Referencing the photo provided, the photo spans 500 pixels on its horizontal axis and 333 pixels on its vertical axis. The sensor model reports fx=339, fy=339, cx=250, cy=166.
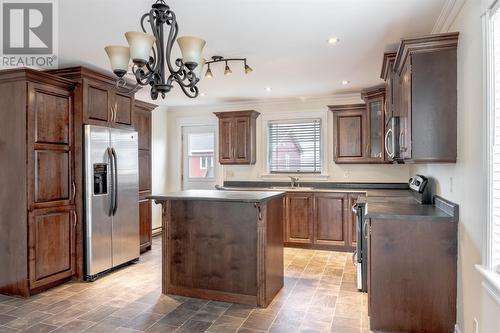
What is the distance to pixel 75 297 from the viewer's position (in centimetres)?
343

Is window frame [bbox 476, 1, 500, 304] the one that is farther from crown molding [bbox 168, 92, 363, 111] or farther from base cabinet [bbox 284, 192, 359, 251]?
crown molding [bbox 168, 92, 363, 111]

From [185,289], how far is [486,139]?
287cm

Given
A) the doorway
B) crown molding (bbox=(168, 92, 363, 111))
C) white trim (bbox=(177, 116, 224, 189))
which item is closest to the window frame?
crown molding (bbox=(168, 92, 363, 111))

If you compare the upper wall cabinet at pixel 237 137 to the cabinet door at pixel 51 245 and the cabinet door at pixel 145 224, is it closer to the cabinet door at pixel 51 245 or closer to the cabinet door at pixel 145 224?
the cabinet door at pixel 145 224

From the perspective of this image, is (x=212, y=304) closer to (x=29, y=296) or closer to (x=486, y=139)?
(x=29, y=296)

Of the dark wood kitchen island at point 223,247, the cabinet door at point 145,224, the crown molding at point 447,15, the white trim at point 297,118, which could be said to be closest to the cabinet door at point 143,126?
the cabinet door at point 145,224

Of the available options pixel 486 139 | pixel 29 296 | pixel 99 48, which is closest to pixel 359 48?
pixel 486 139

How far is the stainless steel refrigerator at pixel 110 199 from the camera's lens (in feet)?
12.6

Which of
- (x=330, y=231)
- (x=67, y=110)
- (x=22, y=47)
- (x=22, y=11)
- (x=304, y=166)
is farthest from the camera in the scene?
(x=304, y=166)

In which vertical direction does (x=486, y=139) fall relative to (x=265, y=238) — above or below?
above

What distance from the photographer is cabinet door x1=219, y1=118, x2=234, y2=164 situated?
5.99m

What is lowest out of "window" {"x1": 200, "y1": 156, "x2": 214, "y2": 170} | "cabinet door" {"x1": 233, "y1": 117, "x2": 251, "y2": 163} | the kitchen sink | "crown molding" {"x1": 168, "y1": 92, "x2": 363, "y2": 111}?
the kitchen sink

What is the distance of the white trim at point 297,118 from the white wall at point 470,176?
125 inches

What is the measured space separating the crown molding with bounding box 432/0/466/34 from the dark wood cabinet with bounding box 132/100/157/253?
3798mm
